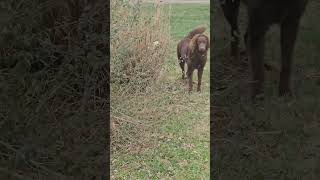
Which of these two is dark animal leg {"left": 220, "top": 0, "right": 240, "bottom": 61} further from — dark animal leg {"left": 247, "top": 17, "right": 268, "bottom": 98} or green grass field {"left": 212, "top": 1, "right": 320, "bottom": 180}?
dark animal leg {"left": 247, "top": 17, "right": 268, "bottom": 98}

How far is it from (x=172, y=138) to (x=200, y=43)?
2.28 feet

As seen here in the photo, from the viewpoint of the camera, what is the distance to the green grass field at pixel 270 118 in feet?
8.24

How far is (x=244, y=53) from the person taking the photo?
3660 millimetres

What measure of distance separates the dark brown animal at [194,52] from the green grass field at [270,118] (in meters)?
0.17

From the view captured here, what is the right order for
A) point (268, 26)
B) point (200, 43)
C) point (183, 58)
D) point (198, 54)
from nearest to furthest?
1. point (268, 26)
2. point (200, 43)
3. point (198, 54)
4. point (183, 58)

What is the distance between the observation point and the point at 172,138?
2.90 metres

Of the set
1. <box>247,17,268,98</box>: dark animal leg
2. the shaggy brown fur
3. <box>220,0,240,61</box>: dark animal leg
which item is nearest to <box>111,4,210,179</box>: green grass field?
the shaggy brown fur

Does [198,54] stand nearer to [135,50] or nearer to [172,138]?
[135,50]

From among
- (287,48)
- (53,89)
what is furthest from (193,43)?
(53,89)

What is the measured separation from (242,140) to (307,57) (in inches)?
46.5

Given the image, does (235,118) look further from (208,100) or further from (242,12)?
(242,12)

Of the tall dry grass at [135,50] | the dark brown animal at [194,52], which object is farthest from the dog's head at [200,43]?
the tall dry grass at [135,50]

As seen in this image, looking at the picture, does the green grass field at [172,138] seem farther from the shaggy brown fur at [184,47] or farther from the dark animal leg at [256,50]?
the dark animal leg at [256,50]

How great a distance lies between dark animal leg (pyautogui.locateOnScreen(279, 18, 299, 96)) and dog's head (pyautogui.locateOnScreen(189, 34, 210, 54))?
0.49 metres
